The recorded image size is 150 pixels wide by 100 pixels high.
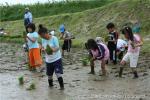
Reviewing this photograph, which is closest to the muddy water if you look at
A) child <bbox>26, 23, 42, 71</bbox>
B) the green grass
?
child <bbox>26, 23, 42, 71</bbox>

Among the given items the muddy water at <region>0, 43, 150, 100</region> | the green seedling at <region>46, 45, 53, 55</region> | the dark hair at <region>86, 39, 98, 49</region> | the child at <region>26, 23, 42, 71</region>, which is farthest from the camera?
the child at <region>26, 23, 42, 71</region>

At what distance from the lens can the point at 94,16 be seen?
95.9ft

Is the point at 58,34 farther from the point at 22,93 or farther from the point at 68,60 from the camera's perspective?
the point at 22,93

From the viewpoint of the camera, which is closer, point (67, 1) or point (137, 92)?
point (137, 92)

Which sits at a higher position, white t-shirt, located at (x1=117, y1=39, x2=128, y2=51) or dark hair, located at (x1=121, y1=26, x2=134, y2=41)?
dark hair, located at (x1=121, y1=26, x2=134, y2=41)

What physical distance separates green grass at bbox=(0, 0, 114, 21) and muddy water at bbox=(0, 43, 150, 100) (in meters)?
24.4

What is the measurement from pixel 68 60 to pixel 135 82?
6293 millimetres

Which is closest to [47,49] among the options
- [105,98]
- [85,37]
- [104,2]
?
[105,98]

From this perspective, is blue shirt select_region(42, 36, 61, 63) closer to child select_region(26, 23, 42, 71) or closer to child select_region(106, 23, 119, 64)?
child select_region(26, 23, 42, 71)

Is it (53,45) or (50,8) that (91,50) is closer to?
(53,45)

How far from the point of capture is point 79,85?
12852 mm

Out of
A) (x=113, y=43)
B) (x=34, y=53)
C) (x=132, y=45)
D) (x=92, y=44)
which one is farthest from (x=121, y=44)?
(x=132, y=45)

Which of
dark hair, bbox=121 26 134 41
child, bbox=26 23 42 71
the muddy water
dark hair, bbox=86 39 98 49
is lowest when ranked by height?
the muddy water

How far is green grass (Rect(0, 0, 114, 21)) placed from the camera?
41.6 metres
